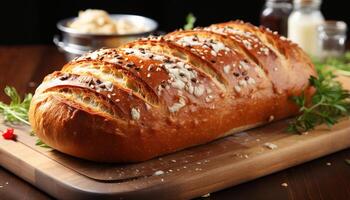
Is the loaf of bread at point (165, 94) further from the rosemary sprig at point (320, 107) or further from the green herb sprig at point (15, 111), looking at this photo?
the green herb sprig at point (15, 111)

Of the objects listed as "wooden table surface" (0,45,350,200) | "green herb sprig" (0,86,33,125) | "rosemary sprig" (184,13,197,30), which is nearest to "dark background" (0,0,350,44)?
"rosemary sprig" (184,13,197,30)

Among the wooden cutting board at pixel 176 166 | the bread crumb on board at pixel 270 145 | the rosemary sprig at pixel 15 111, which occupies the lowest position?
the rosemary sprig at pixel 15 111

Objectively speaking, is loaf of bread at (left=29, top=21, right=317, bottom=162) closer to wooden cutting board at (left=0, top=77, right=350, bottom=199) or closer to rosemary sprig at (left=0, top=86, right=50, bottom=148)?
wooden cutting board at (left=0, top=77, right=350, bottom=199)

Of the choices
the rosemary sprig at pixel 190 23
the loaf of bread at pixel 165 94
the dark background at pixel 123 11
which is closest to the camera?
the loaf of bread at pixel 165 94

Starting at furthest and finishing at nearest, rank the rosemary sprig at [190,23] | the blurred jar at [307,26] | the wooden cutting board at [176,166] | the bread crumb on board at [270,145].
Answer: the blurred jar at [307,26]
the rosemary sprig at [190,23]
the bread crumb on board at [270,145]
the wooden cutting board at [176,166]

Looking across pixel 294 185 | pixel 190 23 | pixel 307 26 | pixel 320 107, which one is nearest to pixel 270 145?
pixel 294 185

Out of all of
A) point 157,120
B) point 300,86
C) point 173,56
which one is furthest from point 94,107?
point 300,86

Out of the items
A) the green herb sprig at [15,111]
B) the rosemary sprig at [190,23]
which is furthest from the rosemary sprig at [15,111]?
the rosemary sprig at [190,23]
